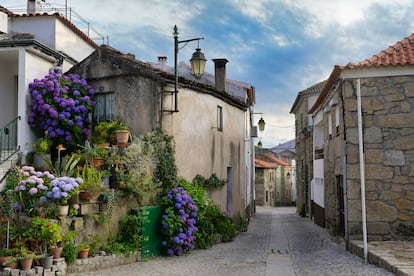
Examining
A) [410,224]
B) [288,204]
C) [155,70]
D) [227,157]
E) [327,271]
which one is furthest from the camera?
[288,204]

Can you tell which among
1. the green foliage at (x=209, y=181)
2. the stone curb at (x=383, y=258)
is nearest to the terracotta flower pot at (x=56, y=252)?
the stone curb at (x=383, y=258)

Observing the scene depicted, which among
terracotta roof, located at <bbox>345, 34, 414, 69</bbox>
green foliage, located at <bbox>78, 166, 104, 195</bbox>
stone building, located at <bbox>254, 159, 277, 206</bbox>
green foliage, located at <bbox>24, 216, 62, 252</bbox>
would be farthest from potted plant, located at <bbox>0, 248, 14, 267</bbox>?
stone building, located at <bbox>254, 159, 277, 206</bbox>

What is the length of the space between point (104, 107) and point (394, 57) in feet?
27.0

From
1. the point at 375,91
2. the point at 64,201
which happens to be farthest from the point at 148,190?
the point at 375,91

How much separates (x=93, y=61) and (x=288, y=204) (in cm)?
4556

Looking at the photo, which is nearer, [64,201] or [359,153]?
[64,201]

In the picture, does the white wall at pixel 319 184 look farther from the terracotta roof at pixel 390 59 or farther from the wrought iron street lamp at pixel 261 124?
the terracotta roof at pixel 390 59

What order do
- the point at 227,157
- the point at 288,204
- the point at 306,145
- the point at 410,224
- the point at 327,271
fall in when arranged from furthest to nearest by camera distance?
the point at 288,204 → the point at 306,145 → the point at 227,157 → the point at 410,224 → the point at 327,271

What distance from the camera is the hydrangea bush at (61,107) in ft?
40.0

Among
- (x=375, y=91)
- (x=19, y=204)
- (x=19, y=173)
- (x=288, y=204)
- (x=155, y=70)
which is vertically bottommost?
(x=288, y=204)

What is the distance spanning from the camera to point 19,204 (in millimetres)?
8953

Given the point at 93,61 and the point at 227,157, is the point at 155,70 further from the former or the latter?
the point at 227,157

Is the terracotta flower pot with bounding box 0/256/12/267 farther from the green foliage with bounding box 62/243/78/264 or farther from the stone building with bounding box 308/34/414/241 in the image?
the stone building with bounding box 308/34/414/241

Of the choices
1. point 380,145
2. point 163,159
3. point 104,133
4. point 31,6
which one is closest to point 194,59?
point 163,159
